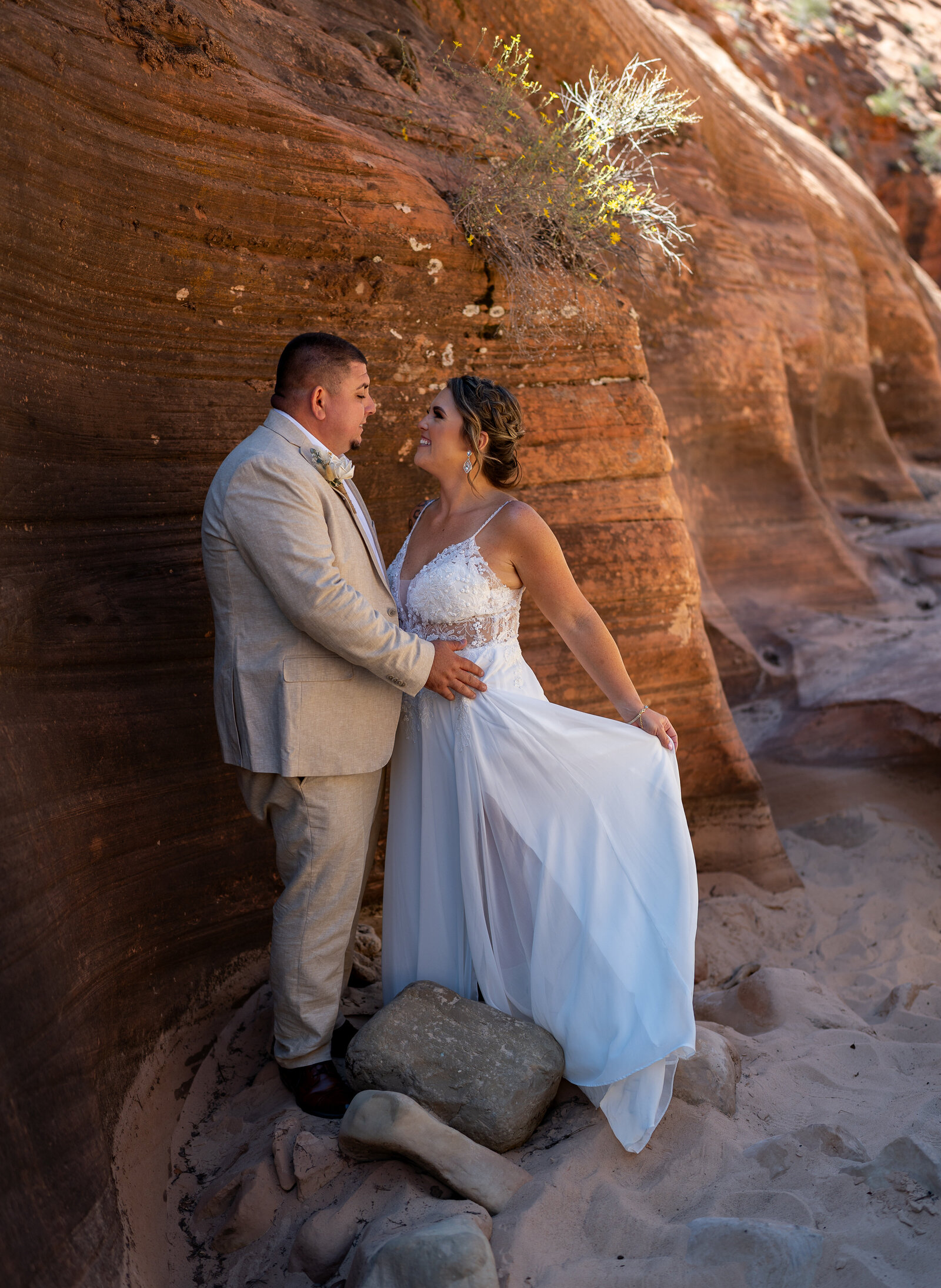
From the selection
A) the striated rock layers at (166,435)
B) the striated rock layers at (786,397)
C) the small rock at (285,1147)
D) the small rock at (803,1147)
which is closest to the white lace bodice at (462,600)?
the striated rock layers at (166,435)

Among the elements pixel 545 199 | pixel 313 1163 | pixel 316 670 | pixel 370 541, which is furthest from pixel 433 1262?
pixel 545 199

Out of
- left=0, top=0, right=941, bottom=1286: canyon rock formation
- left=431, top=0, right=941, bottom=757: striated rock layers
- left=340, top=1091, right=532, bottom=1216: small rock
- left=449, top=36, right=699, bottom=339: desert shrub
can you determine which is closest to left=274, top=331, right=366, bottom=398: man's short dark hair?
left=0, top=0, right=941, bottom=1286: canyon rock formation

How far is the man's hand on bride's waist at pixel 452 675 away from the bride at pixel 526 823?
0.16 feet

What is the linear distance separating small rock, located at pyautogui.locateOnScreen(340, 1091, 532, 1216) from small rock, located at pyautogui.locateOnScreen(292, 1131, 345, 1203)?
134 mm

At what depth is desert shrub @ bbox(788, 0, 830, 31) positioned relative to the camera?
15201 millimetres

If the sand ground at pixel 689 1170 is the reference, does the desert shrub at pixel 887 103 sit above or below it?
above

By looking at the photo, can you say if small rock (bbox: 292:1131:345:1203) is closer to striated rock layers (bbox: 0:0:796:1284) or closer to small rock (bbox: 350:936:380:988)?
striated rock layers (bbox: 0:0:796:1284)

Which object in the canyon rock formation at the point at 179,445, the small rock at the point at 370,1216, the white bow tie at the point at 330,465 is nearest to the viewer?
the small rock at the point at 370,1216

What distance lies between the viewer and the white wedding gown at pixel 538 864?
9.67 feet

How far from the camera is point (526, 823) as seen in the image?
10.4 feet

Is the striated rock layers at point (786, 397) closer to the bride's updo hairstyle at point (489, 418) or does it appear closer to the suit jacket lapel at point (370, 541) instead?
the bride's updo hairstyle at point (489, 418)

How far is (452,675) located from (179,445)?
1501mm

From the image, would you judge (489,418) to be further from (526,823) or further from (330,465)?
(526,823)

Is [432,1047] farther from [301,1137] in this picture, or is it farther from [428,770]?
[428,770]
